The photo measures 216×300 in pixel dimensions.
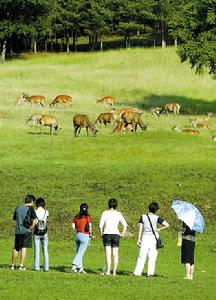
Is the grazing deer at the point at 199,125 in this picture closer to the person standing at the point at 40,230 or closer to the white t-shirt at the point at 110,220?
the person standing at the point at 40,230

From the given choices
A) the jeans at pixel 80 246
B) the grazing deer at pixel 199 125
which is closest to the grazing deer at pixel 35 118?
the grazing deer at pixel 199 125

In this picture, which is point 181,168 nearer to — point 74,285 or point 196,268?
point 196,268

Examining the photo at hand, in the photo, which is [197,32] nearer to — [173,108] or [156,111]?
[173,108]

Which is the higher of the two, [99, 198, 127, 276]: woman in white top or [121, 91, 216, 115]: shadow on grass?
[99, 198, 127, 276]: woman in white top

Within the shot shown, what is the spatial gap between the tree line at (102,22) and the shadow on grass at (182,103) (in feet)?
11.9

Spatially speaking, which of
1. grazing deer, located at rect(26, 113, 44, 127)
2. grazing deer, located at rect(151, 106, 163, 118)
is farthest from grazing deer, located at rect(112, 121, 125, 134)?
grazing deer, located at rect(151, 106, 163, 118)

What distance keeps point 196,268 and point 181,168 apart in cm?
1206

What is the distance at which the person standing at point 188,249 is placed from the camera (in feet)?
57.0

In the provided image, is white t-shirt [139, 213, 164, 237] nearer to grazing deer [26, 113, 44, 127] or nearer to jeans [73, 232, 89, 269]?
jeans [73, 232, 89, 269]

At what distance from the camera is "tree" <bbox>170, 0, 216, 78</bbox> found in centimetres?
5659

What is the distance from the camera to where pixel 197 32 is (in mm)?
60312

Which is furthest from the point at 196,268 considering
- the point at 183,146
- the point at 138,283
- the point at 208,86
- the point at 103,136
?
the point at 208,86

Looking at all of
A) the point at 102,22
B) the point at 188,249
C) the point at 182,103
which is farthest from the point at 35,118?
the point at 102,22


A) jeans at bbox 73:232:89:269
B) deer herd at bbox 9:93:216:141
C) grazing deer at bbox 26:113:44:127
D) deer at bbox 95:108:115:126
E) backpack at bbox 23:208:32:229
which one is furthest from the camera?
deer at bbox 95:108:115:126
